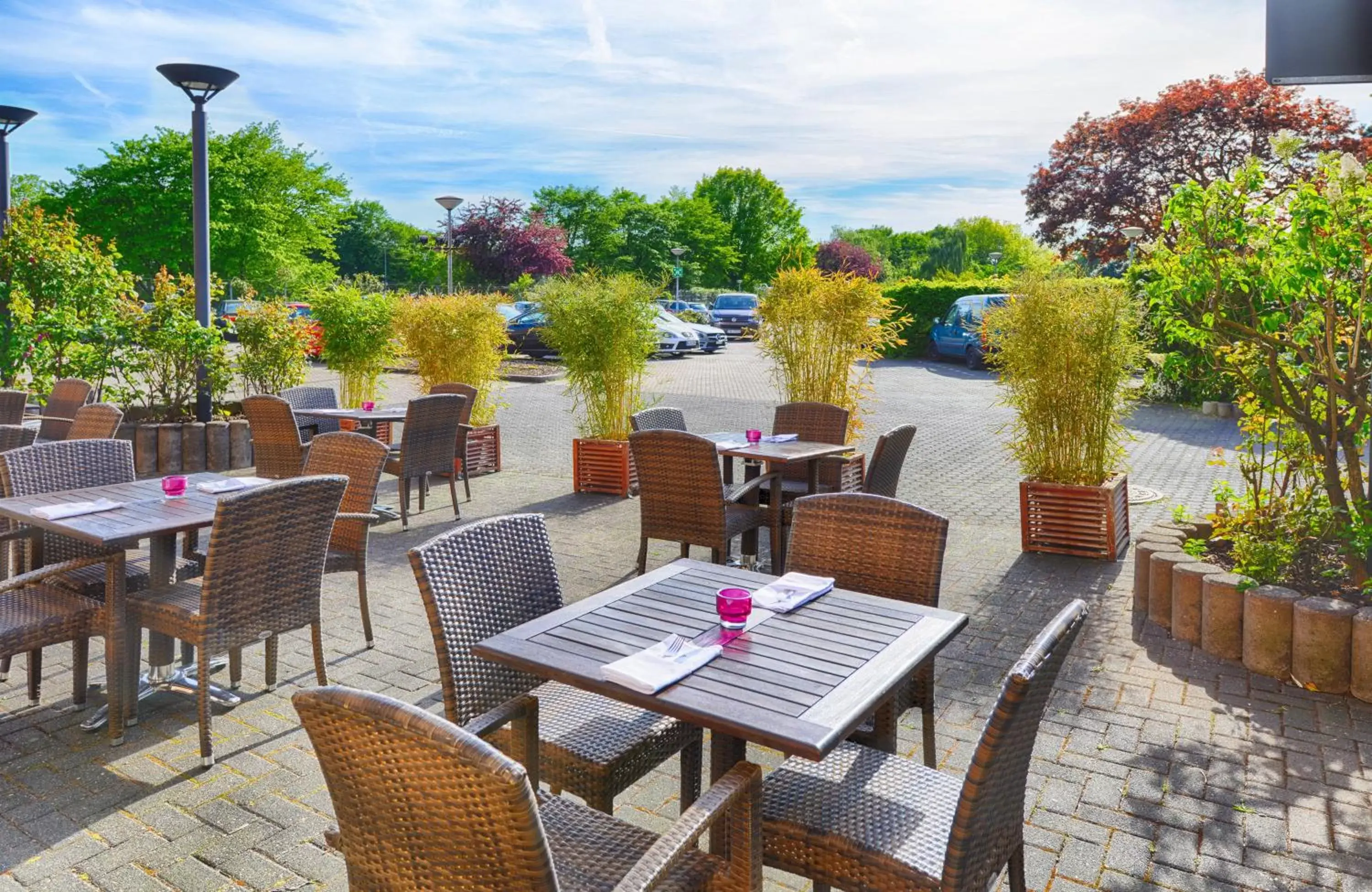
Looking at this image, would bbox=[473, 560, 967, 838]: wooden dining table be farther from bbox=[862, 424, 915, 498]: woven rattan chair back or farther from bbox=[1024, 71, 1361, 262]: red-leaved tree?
bbox=[1024, 71, 1361, 262]: red-leaved tree

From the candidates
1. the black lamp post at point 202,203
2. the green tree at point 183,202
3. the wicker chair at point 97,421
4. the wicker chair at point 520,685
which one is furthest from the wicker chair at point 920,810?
the green tree at point 183,202

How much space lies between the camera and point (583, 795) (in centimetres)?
250

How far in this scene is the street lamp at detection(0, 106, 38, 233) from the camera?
33.3ft

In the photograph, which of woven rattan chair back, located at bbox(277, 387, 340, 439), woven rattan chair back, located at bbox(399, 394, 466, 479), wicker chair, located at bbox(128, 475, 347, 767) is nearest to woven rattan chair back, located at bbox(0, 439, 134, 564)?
wicker chair, located at bbox(128, 475, 347, 767)

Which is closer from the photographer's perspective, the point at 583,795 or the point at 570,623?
the point at 583,795

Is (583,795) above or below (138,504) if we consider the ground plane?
below

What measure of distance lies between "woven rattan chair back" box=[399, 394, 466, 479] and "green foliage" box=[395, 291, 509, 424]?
256 centimetres

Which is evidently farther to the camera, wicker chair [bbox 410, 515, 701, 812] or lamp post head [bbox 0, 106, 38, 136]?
lamp post head [bbox 0, 106, 38, 136]

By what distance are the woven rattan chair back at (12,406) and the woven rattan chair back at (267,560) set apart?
4.24m

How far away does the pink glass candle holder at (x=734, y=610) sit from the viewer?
2.58 metres

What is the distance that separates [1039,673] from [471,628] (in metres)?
1.56

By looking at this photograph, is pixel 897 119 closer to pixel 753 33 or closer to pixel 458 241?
pixel 753 33

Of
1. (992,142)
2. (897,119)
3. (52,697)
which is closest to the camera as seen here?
(52,697)

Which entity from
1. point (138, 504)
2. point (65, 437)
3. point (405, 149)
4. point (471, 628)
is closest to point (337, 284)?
point (65, 437)
